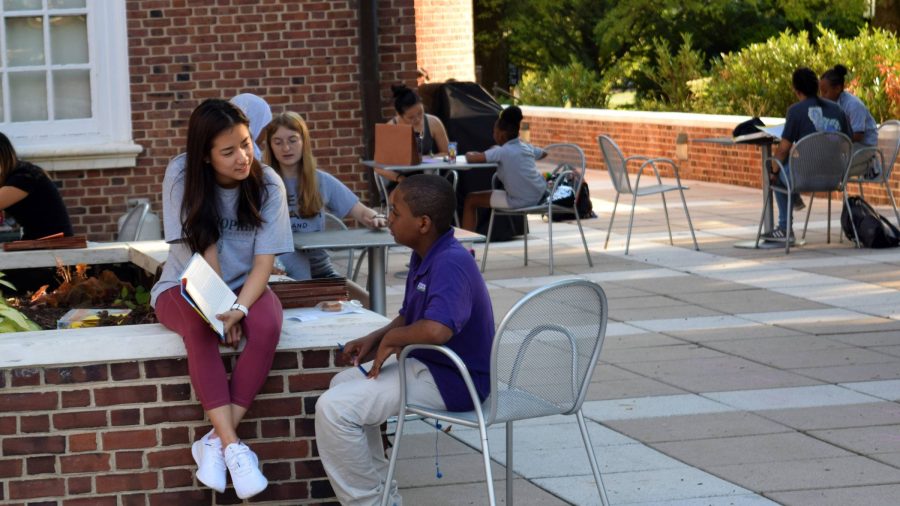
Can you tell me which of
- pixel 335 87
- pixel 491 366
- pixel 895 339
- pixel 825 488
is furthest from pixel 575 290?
pixel 335 87

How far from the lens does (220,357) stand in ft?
15.2

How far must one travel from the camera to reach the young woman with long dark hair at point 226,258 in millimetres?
4566

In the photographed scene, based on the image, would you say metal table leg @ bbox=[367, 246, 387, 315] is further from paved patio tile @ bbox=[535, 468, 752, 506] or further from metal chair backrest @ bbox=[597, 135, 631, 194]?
metal chair backrest @ bbox=[597, 135, 631, 194]

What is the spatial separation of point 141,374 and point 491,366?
4.39ft

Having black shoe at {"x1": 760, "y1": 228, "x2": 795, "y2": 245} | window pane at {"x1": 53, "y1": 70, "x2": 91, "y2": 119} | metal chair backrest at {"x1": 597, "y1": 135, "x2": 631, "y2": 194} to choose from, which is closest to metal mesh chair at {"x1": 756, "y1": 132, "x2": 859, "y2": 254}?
black shoe at {"x1": 760, "y1": 228, "x2": 795, "y2": 245}

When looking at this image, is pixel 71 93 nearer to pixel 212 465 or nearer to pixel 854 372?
pixel 854 372

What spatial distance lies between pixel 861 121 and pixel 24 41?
22.9ft

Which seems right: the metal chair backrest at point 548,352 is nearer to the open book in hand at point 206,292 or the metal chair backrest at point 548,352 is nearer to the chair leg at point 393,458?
the chair leg at point 393,458

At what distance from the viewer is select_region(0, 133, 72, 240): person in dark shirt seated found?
25.7 feet

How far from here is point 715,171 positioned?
1761cm

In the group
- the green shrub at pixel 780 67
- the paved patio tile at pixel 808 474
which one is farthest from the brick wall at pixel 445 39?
the paved patio tile at pixel 808 474

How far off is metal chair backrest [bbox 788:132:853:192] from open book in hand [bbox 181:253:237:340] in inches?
285

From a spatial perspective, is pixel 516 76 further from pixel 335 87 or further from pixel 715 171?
pixel 335 87

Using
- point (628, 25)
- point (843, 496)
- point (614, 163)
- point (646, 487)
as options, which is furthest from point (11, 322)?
point (628, 25)
